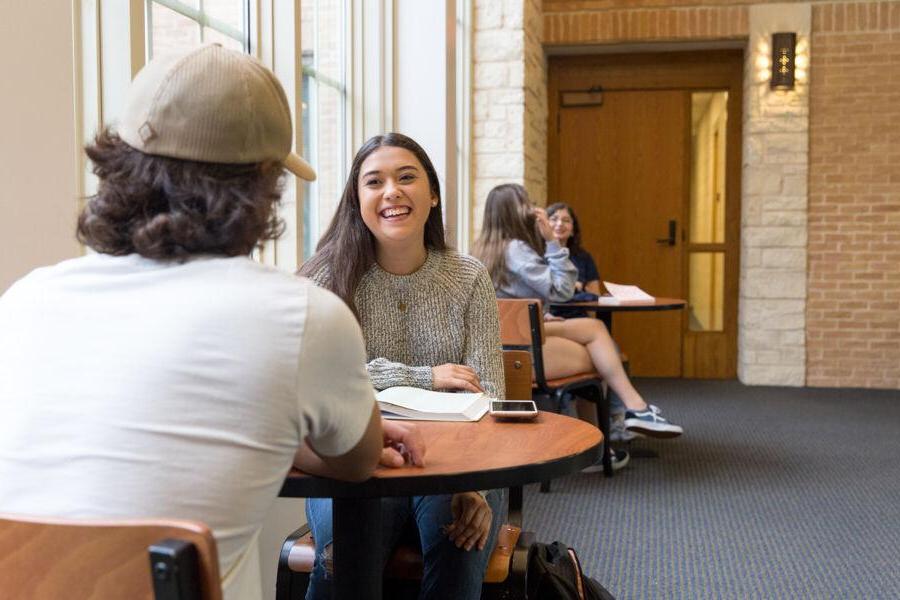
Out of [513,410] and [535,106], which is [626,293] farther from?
[513,410]

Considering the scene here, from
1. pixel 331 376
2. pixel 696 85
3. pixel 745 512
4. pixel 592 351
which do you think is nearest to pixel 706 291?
pixel 696 85

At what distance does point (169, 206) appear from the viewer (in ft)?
3.58

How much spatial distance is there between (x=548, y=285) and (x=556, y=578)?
8.24ft

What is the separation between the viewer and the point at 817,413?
6098 mm

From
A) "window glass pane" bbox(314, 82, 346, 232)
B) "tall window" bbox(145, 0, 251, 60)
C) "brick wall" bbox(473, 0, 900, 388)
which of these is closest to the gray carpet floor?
"brick wall" bbox(473, 0, 900, 388)

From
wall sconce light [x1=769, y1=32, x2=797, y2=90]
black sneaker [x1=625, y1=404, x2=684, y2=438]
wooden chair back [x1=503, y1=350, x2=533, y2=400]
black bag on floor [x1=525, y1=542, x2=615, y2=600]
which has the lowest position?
black sneaker [x1=625, y1=404, x2=684, y2=438]

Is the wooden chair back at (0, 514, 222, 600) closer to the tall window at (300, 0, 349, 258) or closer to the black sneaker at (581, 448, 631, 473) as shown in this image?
the tall window at (300, 0, 349, 258)

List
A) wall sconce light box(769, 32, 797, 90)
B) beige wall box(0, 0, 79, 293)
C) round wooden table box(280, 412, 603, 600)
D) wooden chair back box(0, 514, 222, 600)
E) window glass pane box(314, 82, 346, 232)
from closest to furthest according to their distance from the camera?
wooden chair back box(0, 514, 222, 600) < round wooden table box(280, 412, 603, 600) < beige wall box(0, 0, 79, 293) < window glass pane box(314, 82, 346, 232) < wall sconce light box(769, 32, 797, 90)

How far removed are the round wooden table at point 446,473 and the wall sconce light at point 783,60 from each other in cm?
597

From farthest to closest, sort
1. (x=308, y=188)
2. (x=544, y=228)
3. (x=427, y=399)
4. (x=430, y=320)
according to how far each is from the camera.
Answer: (x=544, y=228) < (x=308, y=188) < (x=430, y=320) < (x=427, y=399)

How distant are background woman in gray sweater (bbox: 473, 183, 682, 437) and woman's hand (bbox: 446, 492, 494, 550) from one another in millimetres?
2364

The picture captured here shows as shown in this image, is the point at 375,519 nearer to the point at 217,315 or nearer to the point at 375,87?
the point at 217,315

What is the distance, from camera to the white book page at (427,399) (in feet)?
5.85

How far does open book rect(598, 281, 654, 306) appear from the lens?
4838mm
